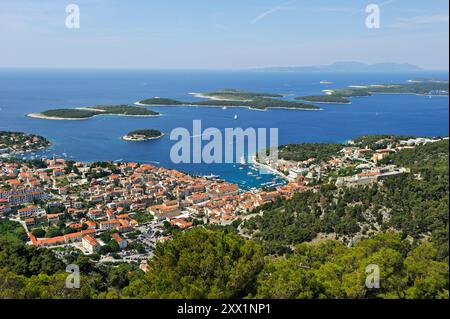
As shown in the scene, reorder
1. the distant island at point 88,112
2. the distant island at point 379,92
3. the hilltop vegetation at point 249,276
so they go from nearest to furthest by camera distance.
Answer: the hilltop vegetation at point 249,276 < the distant island at point 88,112 < the distant island at point 379,92

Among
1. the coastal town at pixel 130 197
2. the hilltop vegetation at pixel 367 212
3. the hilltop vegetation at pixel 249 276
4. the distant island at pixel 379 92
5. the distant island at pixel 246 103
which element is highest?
the distant island at pixel 379 92

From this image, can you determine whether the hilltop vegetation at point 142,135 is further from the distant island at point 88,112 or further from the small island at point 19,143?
the distant island at point 88,112

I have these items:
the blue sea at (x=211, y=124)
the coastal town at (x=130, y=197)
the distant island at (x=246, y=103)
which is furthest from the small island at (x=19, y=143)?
the distant island at (x=246, y=103)

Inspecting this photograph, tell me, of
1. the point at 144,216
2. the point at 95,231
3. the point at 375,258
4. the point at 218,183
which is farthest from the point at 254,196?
the point at 375,258

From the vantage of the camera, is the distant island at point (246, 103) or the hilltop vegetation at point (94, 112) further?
the distant island at point (246, 103)

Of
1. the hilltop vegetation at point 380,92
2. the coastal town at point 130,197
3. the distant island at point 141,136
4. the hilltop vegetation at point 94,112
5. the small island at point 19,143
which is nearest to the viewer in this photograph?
the coastal town at point 130,197

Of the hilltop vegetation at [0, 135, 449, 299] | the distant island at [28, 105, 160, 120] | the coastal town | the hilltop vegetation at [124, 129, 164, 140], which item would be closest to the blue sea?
the hilltop vegetation at [124, 129, 164, 140]

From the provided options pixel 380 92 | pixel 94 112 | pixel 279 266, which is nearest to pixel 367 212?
pixel 279 266

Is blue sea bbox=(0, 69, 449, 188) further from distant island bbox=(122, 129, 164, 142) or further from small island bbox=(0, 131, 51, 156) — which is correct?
small island bbox=(0, 131, 51, 156)
